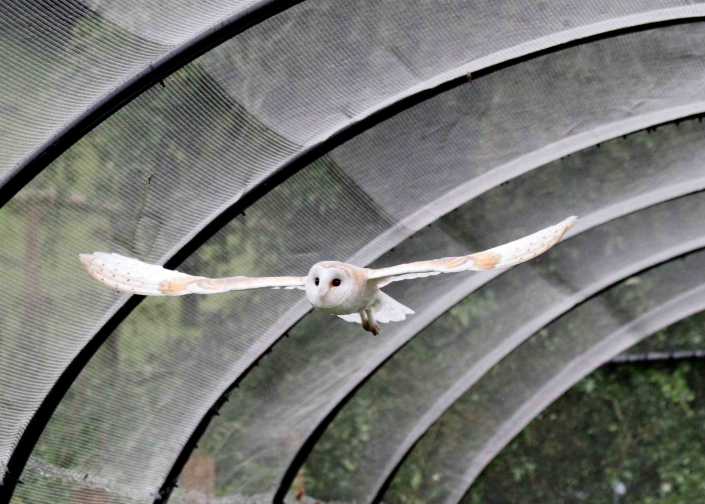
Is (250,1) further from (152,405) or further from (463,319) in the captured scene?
(463,319)

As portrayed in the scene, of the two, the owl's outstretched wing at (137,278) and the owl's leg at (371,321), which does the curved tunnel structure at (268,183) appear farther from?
the owl's leg at (371,321)

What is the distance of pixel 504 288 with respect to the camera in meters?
8.35

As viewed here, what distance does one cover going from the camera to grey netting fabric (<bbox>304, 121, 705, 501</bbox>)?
7281 mm

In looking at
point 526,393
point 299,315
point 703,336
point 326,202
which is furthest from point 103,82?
point 703,336

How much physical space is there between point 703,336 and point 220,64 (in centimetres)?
732

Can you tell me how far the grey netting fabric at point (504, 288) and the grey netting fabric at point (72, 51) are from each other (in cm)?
252

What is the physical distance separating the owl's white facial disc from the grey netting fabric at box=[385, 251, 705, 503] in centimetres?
Answer: 503

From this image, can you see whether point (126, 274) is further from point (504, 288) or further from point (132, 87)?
point (504, 288)

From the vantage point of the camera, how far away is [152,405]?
680 centimetres

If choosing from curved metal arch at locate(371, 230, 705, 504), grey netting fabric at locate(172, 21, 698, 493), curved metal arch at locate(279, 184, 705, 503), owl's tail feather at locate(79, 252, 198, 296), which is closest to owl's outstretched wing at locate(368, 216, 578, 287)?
owl's tail feather at locate(79, 252, 198, 296)

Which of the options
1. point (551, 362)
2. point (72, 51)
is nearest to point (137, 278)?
point (72, 51)

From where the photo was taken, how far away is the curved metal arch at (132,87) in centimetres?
503

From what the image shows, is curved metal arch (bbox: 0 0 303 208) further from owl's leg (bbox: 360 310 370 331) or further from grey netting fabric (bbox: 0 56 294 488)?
owl's leg (bbox: 360 310 370 331)

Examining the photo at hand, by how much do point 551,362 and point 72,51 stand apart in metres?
5.69
